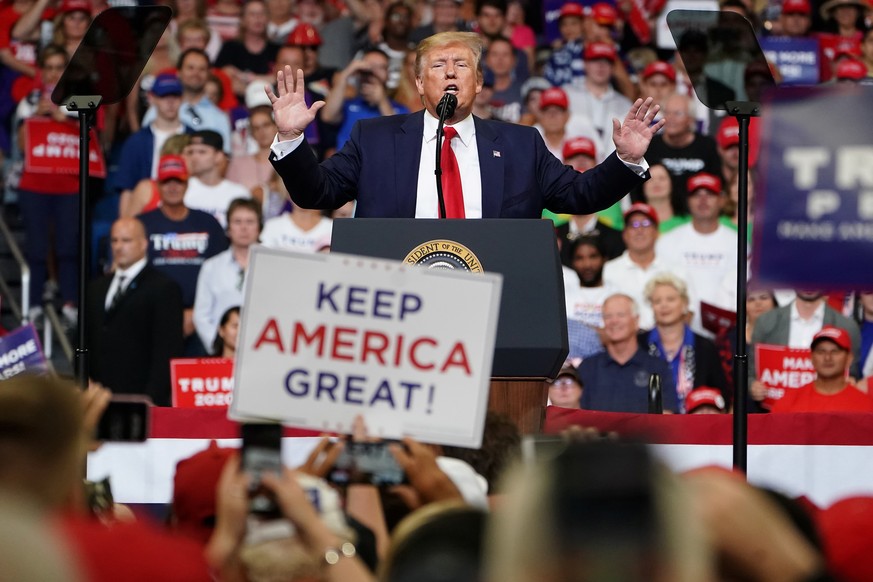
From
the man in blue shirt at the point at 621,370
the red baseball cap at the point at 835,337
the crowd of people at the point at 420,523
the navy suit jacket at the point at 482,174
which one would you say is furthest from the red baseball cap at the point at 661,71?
the crowd of people at the point at 420,523

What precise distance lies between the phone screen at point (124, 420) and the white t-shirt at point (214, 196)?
288 inches

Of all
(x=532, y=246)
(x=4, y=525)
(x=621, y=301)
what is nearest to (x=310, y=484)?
(x=4, y=525)

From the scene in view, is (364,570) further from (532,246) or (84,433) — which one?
(532,246)

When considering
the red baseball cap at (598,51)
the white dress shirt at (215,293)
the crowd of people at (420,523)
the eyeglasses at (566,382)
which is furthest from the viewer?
the red baseball cap at (598,51)

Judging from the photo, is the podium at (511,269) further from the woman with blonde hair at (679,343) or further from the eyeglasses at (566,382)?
the woman with blonde hair at (679,343)

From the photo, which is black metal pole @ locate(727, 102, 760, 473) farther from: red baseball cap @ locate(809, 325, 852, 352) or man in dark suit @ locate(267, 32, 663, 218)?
red baseball cap @ locate(809, 325, 852, 352)

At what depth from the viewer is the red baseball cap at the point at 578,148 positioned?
1117 centimetres

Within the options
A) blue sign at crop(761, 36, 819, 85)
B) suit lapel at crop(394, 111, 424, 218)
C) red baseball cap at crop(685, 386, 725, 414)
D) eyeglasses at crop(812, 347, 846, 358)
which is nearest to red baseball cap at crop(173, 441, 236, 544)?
suit lapel at crop(394, 111, 424, 218)

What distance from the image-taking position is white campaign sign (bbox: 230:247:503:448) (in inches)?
154

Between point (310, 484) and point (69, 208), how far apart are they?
28.2 ft

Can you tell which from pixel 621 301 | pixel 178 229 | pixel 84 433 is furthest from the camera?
pixel 178 229

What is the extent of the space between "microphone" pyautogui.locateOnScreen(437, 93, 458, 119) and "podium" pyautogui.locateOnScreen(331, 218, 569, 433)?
20.7 inches

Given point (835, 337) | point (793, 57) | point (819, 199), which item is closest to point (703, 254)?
point (835, 337)

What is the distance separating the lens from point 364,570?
3.10 m
